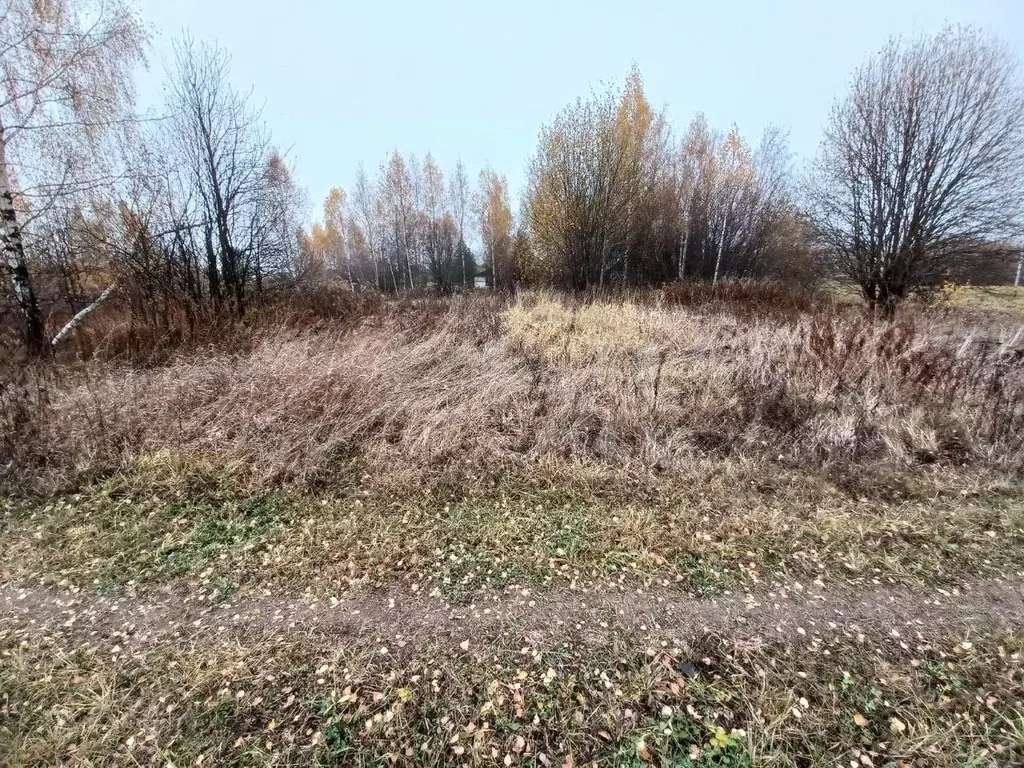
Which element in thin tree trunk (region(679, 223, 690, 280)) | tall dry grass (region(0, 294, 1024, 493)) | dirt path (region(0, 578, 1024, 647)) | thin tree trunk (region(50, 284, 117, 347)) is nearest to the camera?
dirt path (region(0, 578, 1024, 647))

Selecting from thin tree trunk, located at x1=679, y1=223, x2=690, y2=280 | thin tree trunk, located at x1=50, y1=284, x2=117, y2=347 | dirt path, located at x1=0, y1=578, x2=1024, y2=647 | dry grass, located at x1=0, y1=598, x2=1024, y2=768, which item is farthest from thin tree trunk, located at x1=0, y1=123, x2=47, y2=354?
thin tree trunk, located at x1=679, y1=223, x2=690, y2=280

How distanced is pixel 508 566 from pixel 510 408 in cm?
226

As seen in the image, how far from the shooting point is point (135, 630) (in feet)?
6.97

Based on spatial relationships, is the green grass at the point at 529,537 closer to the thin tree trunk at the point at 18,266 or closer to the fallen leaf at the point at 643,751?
the fallen leaf at the point at 643,751

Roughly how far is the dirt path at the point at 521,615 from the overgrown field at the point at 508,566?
0.05 feet

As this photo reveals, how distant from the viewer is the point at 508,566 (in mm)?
2607

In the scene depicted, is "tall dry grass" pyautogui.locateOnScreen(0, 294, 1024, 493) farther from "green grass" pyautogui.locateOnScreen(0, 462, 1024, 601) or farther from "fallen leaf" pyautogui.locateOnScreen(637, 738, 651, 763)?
"fallen leaf" pyautogui.locateOnScreen(637, 738, 651, 763)

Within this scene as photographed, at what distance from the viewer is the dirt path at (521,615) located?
211cm

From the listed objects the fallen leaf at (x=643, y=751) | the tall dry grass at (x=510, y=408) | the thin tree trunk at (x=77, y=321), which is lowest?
the fallen leaf at (x=643, y=751)

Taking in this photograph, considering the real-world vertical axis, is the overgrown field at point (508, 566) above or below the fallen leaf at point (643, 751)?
above

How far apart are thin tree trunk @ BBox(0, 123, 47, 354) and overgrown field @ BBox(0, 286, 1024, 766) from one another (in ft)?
5.86

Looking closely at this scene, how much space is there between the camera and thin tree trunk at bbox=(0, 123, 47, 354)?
19.8 ft

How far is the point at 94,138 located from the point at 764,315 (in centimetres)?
1443

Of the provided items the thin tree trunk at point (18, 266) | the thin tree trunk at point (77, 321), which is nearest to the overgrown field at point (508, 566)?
the thin tree trunk at point (18, 266)
